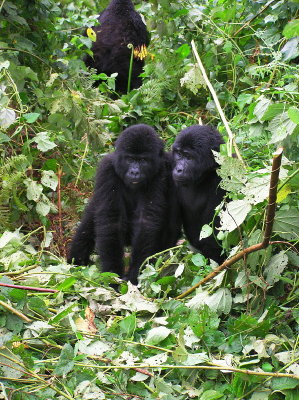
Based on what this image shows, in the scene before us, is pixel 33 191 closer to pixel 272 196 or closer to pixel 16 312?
pixel 16 312

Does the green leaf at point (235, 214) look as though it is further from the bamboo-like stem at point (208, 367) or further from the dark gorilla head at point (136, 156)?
the dark gorilla head at point (136, 156)

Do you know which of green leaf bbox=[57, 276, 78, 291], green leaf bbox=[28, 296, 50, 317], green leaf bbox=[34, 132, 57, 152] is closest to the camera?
green leaf bbox=[28, 296, 50, 317]

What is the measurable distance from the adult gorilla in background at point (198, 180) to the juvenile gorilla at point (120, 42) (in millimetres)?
3958

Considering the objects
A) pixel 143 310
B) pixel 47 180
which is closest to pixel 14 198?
pixel 47 180

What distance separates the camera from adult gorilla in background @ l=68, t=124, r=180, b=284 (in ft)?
16.7

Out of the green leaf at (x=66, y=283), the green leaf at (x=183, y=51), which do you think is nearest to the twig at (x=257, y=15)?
the green leaf at (x=183, y=51)

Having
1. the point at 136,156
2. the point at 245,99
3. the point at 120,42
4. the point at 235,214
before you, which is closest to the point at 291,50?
the point at 245,99

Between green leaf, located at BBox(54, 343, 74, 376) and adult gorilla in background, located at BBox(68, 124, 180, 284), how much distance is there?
5.63 feet

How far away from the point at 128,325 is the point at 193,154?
164 centimetres

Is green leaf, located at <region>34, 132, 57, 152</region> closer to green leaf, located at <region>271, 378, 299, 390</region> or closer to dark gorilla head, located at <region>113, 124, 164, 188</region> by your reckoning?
dark gorilla head, located at <region>113, 124, 164, 188</region>

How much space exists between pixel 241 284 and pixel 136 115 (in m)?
3.49

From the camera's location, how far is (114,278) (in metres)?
4.50

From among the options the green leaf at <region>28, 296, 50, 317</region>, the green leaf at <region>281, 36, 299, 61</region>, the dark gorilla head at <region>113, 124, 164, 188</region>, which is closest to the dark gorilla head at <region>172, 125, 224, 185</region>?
the dark gorilla head at <region>113, 124, 164, 188</region>

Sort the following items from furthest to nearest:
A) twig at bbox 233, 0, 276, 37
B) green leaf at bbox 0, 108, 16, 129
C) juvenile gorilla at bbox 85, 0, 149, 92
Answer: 1. juvenile gorilla at bbox 85, 0, 149, 92
2. twig at bbox 233, 0, 276, 37
3. green leaf at bbox 0, 108, 16, 129
